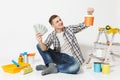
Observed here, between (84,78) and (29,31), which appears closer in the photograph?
(84,78)

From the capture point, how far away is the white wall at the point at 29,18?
237 centimetres

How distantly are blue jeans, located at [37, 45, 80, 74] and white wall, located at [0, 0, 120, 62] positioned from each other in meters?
0.41

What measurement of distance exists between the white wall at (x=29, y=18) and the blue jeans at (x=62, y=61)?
412 millimetres

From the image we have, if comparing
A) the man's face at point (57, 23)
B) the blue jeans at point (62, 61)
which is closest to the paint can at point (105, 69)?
the blue jeans at point (62, 61)

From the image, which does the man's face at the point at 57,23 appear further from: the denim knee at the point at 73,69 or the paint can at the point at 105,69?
the paint can at the point at 105,69

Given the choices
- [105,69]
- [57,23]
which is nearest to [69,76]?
[105,69]

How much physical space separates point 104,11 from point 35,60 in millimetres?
986

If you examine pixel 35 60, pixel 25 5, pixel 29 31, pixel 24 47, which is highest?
pixel 25 5

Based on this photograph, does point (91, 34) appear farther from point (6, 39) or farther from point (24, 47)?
point (6, 39)

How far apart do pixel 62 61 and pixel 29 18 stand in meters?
0.65

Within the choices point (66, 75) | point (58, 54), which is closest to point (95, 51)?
point (58, 54)

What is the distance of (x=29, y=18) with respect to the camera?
8.01 ft

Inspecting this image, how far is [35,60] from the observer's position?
2.48 metres

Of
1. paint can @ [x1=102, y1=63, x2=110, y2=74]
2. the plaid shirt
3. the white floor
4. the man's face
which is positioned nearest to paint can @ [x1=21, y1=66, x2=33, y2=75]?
the white floor
